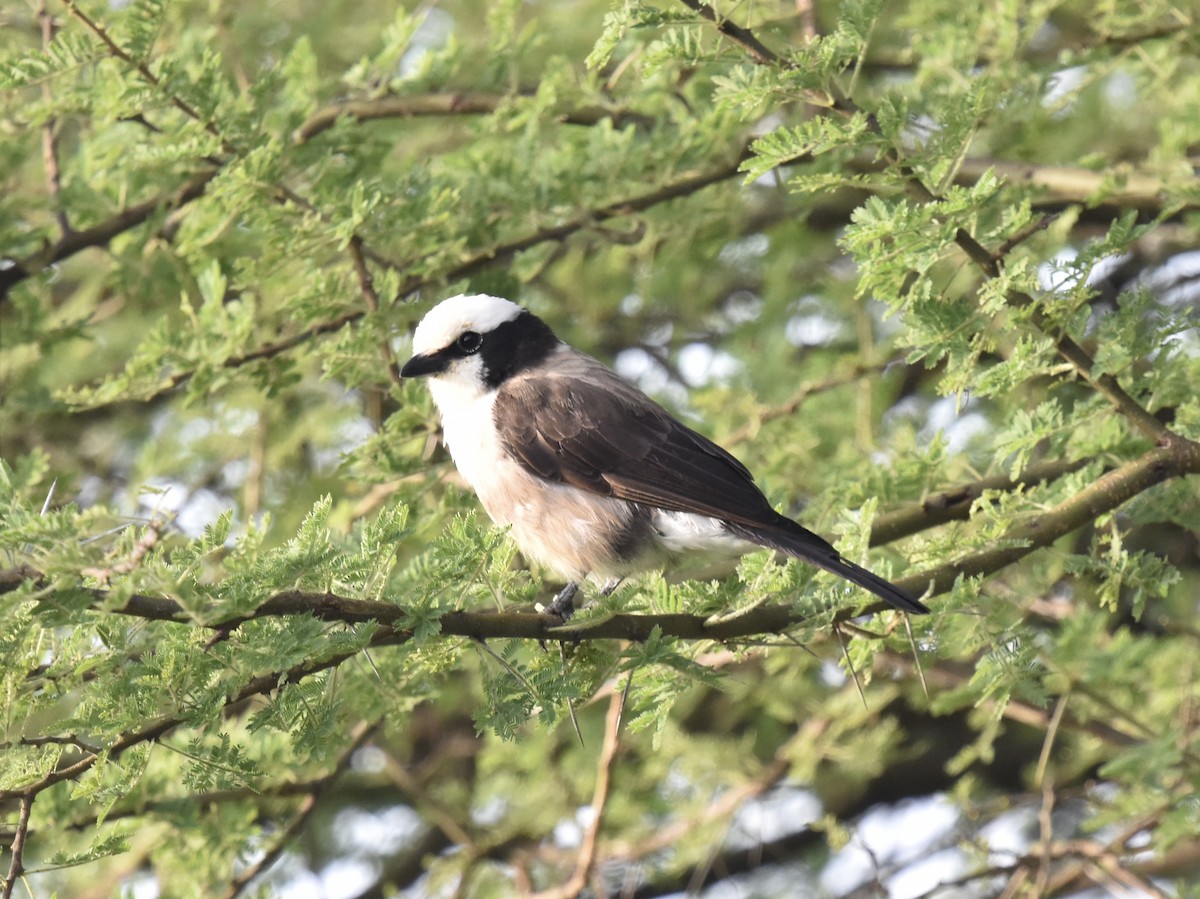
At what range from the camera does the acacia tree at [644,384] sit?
2.75 m

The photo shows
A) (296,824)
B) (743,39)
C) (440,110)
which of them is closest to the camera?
(743,39)

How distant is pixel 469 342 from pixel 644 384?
1829 millimetres

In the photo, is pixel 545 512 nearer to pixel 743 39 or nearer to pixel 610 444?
pixel 610 444

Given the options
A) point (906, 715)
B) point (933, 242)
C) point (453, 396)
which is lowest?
point (906, 715)

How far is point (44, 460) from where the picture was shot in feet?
13.4

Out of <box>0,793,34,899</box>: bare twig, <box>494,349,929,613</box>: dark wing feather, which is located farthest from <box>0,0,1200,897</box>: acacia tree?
<box>494,349,929,613</box>: dark wing feather

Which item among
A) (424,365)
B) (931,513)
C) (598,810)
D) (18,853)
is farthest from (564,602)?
(18,853)

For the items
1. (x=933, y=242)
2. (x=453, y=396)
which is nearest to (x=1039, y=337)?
(x=933, y=242)

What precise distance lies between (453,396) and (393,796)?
237cm

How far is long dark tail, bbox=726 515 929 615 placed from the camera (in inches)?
121

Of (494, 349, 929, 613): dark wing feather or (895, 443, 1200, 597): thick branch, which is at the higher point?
(895, 443, 1200, 597): thick branch

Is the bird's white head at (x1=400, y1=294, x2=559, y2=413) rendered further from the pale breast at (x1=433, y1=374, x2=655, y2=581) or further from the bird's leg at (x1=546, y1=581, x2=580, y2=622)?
the bird's leg at (x1=546, y1=581, x2=580, y2=622)

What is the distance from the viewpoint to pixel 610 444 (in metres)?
4.25

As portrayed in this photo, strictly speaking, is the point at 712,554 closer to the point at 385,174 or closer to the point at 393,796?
the point at 385,174
